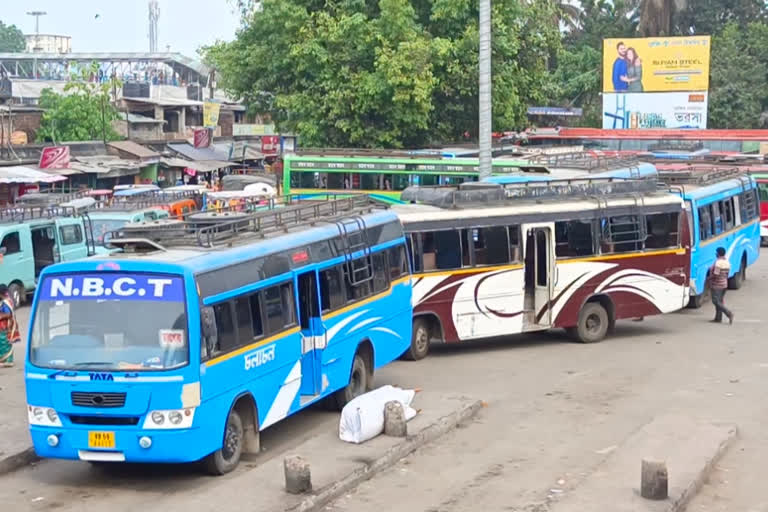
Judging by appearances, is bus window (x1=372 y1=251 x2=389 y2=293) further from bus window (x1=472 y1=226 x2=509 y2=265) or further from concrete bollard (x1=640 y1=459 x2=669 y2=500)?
concrete bollard (x1=640 y1=459 x2=669 y2=500)

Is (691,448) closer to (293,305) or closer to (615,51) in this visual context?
(293,305)

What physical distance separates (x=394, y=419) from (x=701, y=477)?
3.28 meters

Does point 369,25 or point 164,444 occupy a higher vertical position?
point 369,25

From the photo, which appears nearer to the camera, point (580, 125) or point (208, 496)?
point (208, 496)

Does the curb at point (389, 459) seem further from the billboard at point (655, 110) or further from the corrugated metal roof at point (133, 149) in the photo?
the billboard at point (655, 110)

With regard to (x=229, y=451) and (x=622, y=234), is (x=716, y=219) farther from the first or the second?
(x=229, y=451)

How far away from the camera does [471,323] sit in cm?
1931

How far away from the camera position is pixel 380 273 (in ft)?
52.6

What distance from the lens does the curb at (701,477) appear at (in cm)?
1112

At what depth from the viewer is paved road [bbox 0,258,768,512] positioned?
11.4 m

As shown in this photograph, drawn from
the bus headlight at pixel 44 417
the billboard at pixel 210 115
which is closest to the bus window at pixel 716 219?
the bus headlight at pixel 44 417

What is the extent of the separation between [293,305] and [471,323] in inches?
251

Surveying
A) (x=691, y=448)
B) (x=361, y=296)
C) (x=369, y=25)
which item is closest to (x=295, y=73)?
(x=369, y=25)

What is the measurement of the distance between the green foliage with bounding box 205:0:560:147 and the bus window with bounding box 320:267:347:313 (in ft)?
80.4
